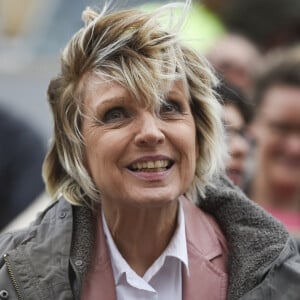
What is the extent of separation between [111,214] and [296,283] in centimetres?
65

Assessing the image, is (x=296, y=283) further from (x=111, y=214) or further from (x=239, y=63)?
(x=239, y=63)

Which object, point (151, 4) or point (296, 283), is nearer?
point (296, 283)

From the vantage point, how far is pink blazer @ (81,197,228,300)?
134 inches

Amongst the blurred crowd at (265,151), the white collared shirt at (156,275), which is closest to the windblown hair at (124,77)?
the white collared shirt at (156,275)

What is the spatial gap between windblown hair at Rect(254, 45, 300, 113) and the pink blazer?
1.94m

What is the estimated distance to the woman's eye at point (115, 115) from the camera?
334 centimetres

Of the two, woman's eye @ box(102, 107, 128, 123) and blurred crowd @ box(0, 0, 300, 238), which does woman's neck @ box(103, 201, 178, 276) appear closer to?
woman's eye @ box(102, 107, 128, 123)

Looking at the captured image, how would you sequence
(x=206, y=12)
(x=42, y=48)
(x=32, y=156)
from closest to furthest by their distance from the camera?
(x=32, y=156)
(x=206, y=12)
(x=42, y=48)

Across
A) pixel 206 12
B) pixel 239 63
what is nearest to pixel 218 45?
pixel 239 63

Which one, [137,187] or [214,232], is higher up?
[137,187]

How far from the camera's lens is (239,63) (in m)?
6.54

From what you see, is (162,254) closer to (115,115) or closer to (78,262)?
(78,262)

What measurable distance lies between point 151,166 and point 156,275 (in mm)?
382

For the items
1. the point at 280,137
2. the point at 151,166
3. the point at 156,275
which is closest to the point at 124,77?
the point at 151,166
